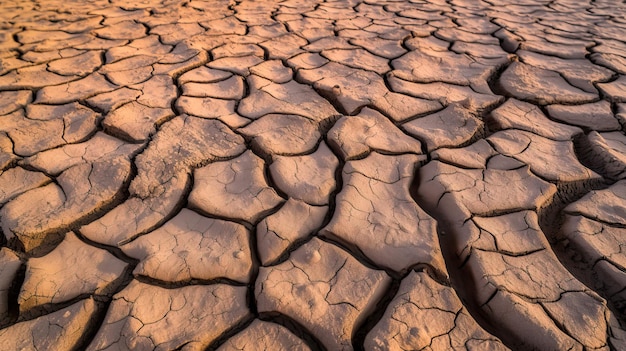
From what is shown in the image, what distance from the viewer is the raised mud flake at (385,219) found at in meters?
1.20

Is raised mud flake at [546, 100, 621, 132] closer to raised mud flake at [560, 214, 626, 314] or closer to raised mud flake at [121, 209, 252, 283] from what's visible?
raised mud flake at [560, 214, 626, 314]

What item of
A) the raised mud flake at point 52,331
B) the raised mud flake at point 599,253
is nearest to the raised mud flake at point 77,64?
the raised mud flake at point 52,331

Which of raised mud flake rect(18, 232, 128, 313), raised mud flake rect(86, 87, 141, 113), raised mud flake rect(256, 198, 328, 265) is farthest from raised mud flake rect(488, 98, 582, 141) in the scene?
raised mud flake rect(86, 87, 141, 113)

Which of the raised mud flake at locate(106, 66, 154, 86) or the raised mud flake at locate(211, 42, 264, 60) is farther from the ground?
the raised mud flake at locate(211, 42, 264, 60)

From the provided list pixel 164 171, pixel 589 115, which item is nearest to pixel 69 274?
pixel 164 171

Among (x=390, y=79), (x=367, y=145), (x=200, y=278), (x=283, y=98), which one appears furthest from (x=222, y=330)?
(x=390, y=79)

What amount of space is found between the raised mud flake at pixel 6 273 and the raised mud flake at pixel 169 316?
28 centimetres

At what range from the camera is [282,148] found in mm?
1637

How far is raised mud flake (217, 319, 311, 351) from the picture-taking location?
38.2 inches

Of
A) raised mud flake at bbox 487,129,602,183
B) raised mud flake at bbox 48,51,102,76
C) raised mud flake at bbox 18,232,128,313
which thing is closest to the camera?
raised mud flake at bbox 18,232,128,313

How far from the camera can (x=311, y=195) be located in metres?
1.41

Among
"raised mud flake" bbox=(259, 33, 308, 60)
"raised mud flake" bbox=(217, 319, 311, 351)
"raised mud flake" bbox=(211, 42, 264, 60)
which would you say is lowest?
"raised mud flake" bbox=(217, 319, 311, 351)

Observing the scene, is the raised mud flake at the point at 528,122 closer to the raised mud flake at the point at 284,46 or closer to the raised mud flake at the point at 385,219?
the raised mud flake at the point at 385,219

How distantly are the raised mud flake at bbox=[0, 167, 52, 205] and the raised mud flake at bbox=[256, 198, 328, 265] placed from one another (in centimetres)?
85
